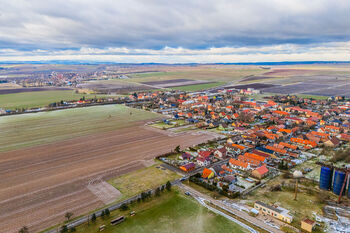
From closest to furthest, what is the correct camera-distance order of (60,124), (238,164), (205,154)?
(238,164) → (205,154) → (60,124)

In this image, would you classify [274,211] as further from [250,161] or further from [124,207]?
[124,207]

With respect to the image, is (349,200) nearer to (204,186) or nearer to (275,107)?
(204,186)

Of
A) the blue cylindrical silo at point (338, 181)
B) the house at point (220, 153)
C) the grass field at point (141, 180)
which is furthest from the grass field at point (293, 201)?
the grass field at point (141, 180)

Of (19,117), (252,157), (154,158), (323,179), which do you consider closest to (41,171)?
(154,158)

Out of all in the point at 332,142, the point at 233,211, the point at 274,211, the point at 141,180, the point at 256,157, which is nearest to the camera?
the point at 274,211

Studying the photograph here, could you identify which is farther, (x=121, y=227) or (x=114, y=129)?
(x=114, y=129)

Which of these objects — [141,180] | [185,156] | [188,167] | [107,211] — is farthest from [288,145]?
[107,211]
